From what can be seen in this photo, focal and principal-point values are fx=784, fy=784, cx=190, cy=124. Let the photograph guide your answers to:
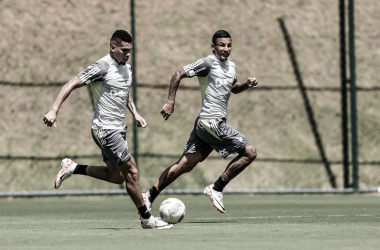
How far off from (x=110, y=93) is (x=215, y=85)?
1775mm

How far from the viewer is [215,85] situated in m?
9.18

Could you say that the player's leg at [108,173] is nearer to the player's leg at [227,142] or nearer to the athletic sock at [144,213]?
the athletic sock at [144,213]

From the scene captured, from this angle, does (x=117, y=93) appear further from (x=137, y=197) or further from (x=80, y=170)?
(x=80, y=170)

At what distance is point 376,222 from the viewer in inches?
316

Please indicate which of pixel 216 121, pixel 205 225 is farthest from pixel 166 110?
pixel 205 225

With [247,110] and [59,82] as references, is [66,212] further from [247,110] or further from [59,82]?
[247,110]

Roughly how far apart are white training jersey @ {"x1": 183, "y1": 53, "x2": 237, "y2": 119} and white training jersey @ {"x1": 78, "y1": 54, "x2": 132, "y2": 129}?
152cm

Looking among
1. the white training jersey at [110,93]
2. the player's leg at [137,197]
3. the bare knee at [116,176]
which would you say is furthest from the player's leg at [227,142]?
the player's leg at [137,197]

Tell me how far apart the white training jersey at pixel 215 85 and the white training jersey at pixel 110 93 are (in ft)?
4.98

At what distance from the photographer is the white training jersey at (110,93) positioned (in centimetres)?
772

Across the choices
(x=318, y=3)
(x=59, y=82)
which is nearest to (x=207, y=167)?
(x=59, y=82)

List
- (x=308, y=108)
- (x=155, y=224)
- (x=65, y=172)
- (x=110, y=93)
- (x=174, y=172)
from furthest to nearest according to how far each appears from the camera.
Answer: (x=308, y=108) < (x=174, y=172) < (x=65, y=172) < (x=110, y=93) < (x=155, y=224)

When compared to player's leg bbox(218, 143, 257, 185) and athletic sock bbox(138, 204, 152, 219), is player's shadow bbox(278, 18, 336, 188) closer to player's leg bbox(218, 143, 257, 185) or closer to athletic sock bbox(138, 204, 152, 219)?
player's leg bbox(218, 143, 257, 185)

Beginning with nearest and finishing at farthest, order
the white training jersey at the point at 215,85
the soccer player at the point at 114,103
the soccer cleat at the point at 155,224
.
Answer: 1. the soccer cleat at the point at 155,224
2. the soccer player at the point at 114,103
3. the white training jersey at the point at 215,85
